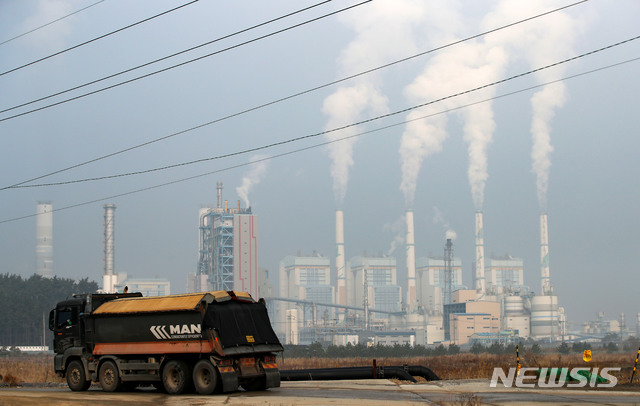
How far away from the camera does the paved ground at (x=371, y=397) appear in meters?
16.6

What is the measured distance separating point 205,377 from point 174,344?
1309 millimetres

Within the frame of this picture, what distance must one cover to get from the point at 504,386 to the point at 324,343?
16028 cm

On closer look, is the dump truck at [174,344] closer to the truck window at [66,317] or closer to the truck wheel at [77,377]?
the truck wheel at [77,377]

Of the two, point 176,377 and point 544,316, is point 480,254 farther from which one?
point 176,377

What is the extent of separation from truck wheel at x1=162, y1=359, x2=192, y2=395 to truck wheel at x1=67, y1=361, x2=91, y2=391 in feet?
11.9

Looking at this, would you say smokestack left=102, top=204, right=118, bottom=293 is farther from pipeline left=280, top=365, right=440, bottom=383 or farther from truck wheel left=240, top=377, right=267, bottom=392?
truck wheel left=240, top=377, right=267, bottom=392

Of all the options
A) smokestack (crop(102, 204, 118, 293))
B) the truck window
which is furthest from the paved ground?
smokestack (crop(102, 204, 118, 293))

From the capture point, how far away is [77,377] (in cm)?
2303


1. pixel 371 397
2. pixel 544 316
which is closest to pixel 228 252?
pixel 544 316

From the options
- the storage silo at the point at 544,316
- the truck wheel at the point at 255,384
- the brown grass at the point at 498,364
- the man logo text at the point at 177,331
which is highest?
the man logo text at the point at 177,331

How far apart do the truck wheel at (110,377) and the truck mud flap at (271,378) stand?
4407 mm

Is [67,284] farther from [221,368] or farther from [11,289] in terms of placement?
[221,368]

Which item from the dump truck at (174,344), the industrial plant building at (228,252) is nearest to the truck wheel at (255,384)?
the dump truck at (174,344)

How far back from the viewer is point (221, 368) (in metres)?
19.8
